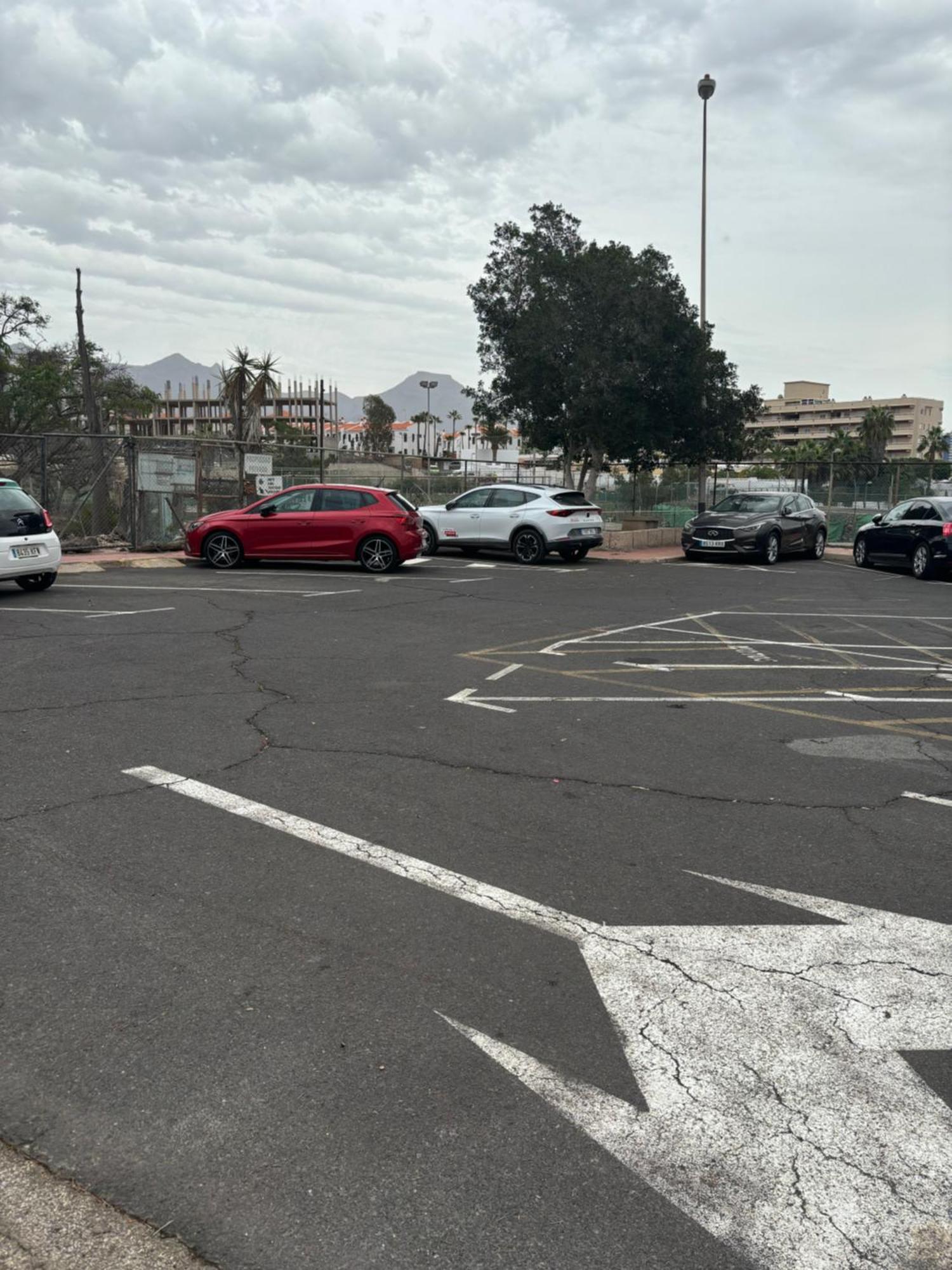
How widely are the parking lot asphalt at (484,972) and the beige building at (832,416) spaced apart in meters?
158

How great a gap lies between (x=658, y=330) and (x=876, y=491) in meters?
8.17

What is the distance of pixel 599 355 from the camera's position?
29.3 metres

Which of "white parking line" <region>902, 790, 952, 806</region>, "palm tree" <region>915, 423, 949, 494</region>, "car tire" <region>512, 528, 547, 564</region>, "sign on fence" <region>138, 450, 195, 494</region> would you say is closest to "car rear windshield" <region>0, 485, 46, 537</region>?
"sign on fence" <region>138, 450, 195, 494</region>

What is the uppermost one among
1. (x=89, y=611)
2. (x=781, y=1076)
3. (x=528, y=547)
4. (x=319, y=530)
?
(x=319, y=530)

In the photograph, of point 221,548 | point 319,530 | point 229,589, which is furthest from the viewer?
point 221,548

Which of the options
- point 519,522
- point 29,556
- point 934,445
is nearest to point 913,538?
point 519,522

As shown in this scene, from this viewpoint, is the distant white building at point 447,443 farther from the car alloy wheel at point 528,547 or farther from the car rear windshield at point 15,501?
the car rear windshield at point 15,501

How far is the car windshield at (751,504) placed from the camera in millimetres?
24562

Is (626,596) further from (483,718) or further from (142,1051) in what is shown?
(142,1051)

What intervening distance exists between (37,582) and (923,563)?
16.0m

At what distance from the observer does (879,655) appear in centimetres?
1144

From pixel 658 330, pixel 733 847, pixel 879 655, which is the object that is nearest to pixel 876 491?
pixel 658 330

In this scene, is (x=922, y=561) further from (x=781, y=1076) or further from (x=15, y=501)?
(x=781, y=1076)

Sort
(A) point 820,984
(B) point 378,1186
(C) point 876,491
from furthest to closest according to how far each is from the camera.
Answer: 1. (C) point 876,491
2. (A) point 820,984
3. (B) point 378,1186
